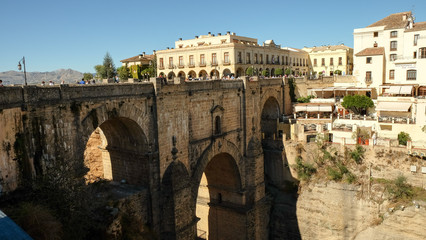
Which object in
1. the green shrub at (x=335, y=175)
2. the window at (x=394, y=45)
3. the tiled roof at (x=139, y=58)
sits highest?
the tiled roof at (x=139, y=58)

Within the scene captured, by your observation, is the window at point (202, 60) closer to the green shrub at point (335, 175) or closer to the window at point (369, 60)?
the window at point (369, 60)

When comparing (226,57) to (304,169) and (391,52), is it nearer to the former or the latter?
(391,52)

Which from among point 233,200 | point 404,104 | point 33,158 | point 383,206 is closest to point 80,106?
point 33,158

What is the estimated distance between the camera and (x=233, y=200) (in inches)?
1011

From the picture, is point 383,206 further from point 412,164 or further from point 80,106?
point 80,106

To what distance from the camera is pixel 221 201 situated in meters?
26.2

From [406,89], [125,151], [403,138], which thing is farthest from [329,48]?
[125,151]

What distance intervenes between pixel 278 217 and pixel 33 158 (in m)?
20.8

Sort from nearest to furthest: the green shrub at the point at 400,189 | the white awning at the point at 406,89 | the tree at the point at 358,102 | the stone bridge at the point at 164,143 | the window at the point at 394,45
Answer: the stone bridge at the point at 164,143 → the green shrub at the point at 400,189 → the white awning at the point at 406,89 → the tree at the point at 358,102 → the window at the point at 394,45

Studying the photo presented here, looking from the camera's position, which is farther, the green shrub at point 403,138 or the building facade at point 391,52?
the building facade at point 391,52

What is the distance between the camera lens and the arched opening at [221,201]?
25.3 metres

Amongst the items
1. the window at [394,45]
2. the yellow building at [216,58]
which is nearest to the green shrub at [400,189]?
the window at [394,45]

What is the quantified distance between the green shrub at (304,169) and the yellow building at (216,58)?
14.1 meters

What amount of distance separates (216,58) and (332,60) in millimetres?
23918
